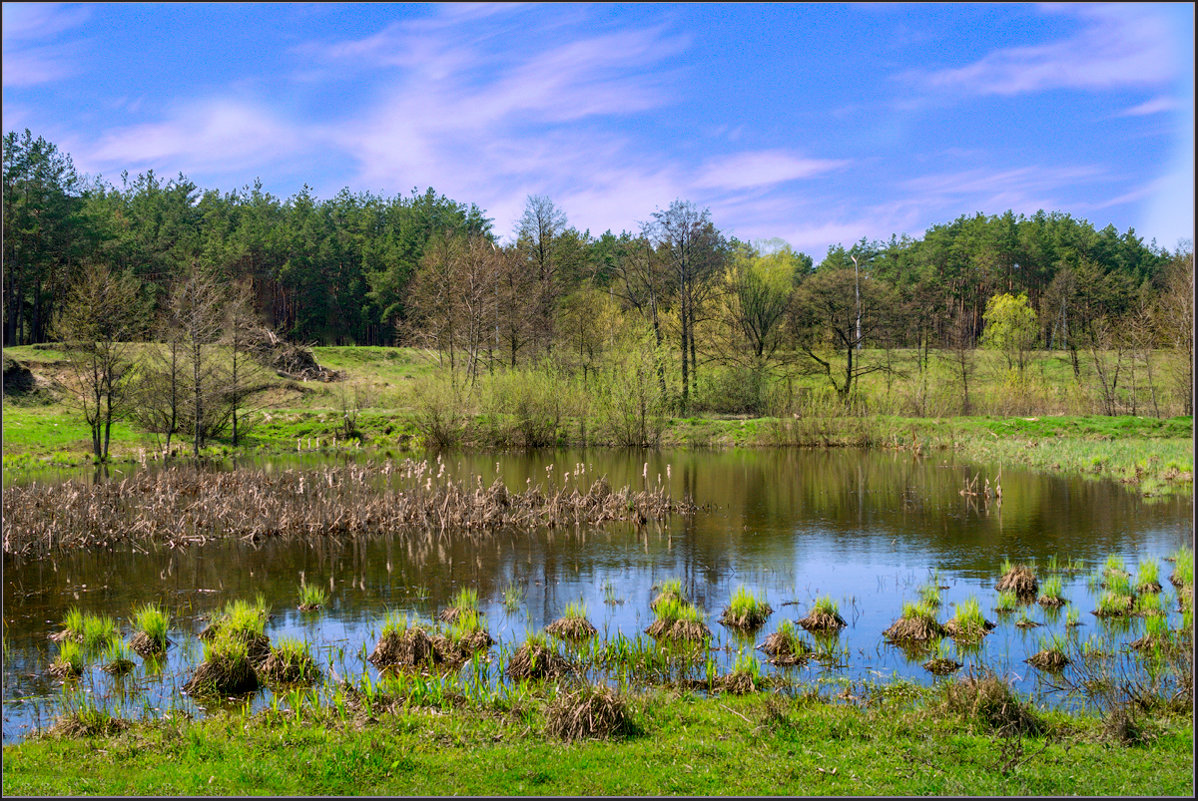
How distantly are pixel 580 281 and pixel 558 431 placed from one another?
2232 centimetres

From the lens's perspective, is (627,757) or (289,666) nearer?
(627,757)

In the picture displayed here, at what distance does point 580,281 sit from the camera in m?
59.8

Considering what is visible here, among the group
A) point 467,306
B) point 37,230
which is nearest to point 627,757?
point 467,306

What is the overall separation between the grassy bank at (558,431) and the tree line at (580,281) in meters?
3.51

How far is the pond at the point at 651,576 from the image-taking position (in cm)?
934

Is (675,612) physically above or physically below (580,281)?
below

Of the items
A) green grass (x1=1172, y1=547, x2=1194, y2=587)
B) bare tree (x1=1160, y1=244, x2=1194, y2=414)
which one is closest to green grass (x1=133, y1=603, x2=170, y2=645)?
green grass (x1=1172, y1=547, x2=1194, y2=587)

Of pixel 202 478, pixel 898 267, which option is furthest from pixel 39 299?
pixel 898 267

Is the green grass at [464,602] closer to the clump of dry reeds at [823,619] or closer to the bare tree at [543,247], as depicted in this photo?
the clump of dry reeds at [823,619]

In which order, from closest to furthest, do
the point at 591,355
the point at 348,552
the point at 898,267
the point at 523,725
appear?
1. the point at 523,725
2. the point at 348,552
3. the point at 591,355
4. the point at 898,267

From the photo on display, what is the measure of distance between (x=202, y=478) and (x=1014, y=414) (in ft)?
122

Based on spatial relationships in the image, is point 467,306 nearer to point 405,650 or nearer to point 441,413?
point 441,413

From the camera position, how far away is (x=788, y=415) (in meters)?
41.9

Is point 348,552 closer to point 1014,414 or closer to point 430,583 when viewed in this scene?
point 430,583
